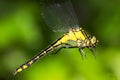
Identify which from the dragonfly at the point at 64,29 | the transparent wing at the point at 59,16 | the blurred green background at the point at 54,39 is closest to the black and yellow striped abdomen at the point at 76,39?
the dragonfly at the point at 64,29

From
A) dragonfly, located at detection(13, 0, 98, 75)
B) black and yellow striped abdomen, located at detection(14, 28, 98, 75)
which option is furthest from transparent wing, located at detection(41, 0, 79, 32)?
black and yellow striped abdomen, located at detection(14, 28, 98, 75)

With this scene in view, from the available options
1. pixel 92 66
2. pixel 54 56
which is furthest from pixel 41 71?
pixel 92 66

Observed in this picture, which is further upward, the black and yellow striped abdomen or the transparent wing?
the transparent wing

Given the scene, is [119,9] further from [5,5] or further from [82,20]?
[5,5]

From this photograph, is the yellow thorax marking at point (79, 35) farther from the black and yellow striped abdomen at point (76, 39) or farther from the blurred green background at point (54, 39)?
the blurred green background at point (54, 39)

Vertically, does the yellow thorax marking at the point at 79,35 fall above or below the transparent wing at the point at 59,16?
below

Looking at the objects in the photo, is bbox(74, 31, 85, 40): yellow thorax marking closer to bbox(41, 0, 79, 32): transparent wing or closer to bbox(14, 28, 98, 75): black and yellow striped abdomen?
bbox(14, 28, 98, 75): black and yellow striped abdomen

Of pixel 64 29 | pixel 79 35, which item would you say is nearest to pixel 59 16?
pixel 64 29
